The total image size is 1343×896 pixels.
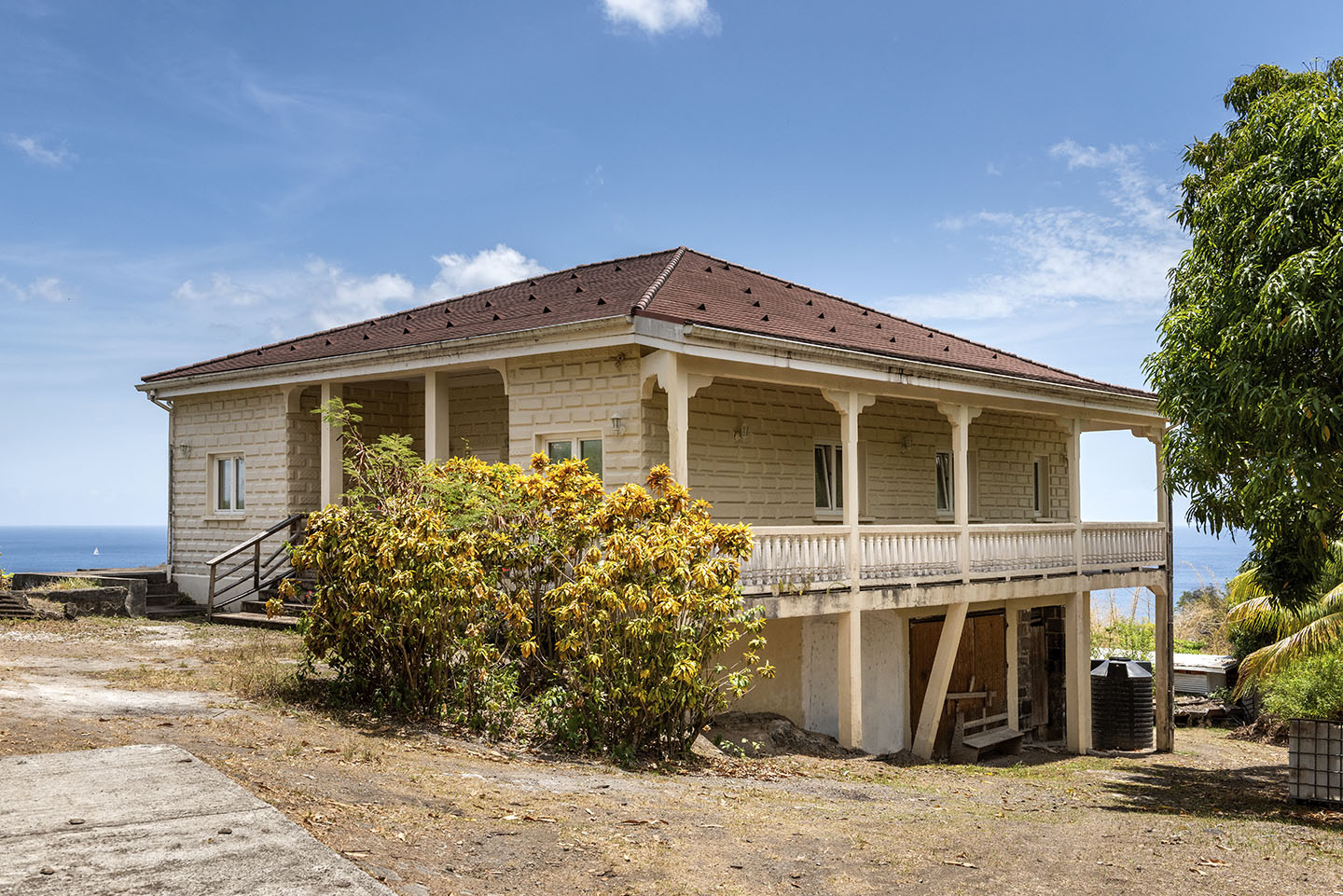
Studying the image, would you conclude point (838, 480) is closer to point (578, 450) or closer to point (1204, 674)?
point (578, 450)

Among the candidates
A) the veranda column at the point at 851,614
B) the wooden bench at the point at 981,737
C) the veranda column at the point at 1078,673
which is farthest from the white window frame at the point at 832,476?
the veranda column at the point at 1078,673

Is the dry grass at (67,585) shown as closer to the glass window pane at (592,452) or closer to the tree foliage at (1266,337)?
the glass window pane at (592,452)

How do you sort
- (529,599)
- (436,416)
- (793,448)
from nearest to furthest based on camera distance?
(529,599)
(436,416)
(793,448)

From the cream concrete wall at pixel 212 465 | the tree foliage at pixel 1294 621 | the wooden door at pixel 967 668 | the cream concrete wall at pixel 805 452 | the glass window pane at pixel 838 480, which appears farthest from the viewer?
the tree foliage at pixel 1294 621

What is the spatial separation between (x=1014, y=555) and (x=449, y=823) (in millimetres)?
12716

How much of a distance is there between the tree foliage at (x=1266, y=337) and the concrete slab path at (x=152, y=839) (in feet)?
33.5

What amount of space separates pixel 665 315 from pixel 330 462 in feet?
24.2

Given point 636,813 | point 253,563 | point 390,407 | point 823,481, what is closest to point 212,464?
point 253,563

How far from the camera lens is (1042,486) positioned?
23.1 m

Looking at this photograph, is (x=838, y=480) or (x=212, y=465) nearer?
(x=838, y=480)

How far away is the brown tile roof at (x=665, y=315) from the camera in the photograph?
14.6m

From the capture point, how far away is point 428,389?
16.2 m

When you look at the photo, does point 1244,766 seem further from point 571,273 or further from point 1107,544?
point 571,273

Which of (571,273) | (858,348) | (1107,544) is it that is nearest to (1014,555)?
(1107,544)
